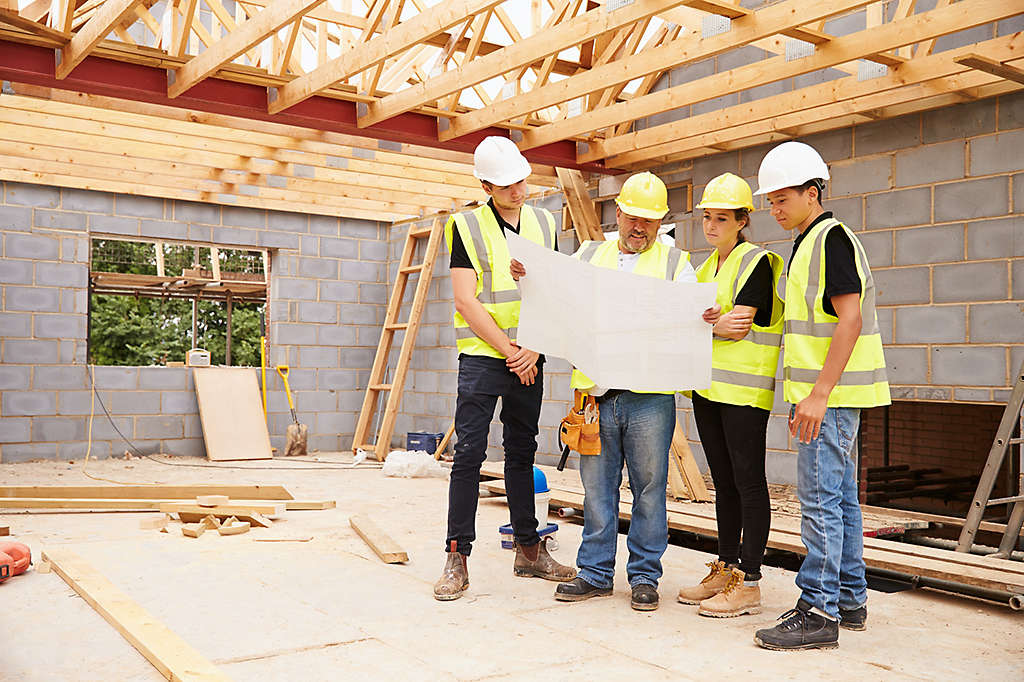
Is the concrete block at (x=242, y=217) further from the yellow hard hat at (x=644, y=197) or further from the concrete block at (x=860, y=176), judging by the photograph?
the yellow hard hat at (x=644, y=197)

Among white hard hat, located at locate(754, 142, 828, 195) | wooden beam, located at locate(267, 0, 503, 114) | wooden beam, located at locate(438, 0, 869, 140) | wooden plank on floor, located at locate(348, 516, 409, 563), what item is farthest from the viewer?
wooden beam, located at locate(267, 0, 503, 114)

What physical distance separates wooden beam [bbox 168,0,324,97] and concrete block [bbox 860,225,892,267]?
3339mm

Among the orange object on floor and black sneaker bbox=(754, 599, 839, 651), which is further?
the orange object on floor

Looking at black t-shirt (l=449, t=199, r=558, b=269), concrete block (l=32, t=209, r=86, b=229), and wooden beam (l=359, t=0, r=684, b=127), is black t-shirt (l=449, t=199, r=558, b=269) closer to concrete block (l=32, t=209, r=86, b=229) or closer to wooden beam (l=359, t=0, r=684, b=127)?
wooden beam (l=359, t=0, r=684, b=127)

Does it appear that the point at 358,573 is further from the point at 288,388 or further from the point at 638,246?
the point at 288,388

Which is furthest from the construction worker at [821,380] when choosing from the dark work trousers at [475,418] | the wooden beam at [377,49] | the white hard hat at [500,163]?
the wooden beam at [377,49]

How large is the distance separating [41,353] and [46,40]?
12.8 ft

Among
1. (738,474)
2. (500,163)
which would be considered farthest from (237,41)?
(738,474)

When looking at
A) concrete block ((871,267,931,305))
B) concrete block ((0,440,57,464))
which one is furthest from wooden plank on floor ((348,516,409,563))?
concrete block ((0,440,57,464))

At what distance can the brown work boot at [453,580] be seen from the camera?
3190mm

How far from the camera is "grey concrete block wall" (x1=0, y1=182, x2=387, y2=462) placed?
7785 millimetres

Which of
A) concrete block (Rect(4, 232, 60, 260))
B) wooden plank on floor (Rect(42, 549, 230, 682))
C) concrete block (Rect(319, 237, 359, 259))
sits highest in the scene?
concrete block (Rect(319, 237, 359, 259))

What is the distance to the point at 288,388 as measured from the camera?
8.98 m

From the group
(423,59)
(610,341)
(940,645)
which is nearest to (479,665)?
(610,341)
